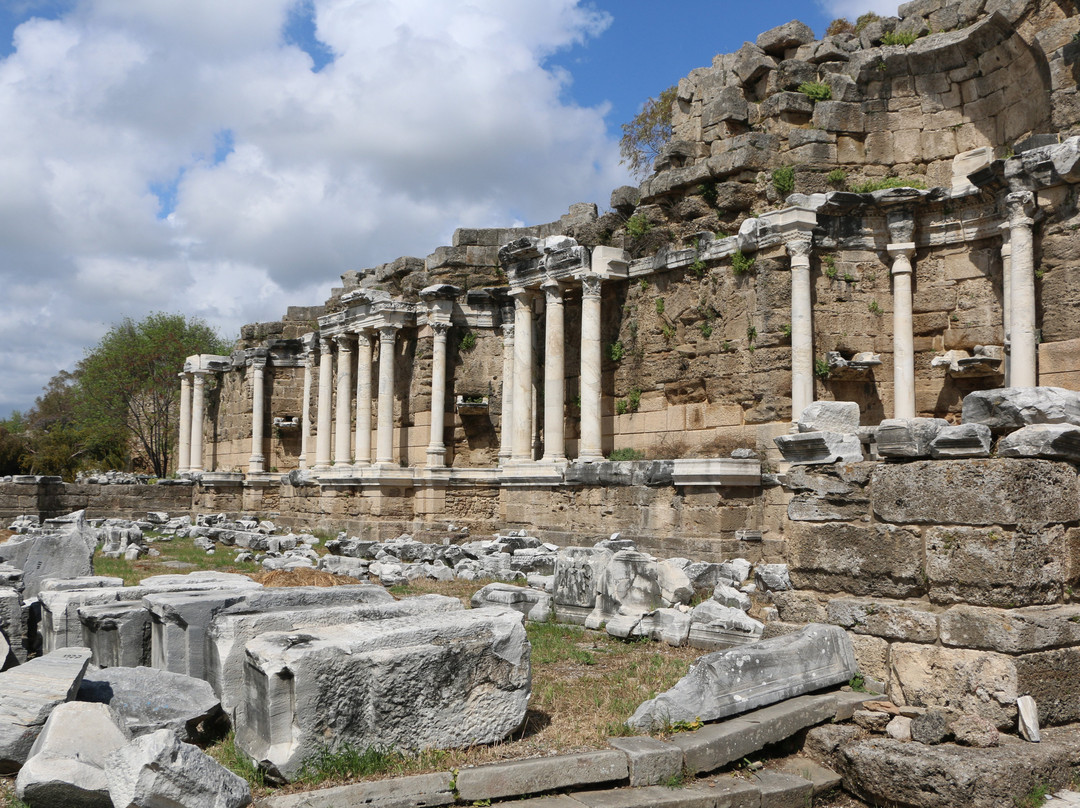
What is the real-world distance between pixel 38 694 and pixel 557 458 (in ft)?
43.3

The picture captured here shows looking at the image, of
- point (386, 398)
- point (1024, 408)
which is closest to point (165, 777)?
point (1024, 408)

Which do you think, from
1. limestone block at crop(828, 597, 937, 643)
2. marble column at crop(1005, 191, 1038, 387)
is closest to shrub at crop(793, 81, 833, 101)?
marble column at crop(1005, 191, 1038, 387)

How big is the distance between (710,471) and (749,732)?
344 inches

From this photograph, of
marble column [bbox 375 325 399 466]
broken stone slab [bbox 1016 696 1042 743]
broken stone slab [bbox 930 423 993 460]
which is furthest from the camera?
marble column [bbox 375 325 399 466]

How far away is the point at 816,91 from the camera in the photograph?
1642 centimetres

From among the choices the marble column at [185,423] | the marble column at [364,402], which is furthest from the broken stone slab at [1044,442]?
the marble column at [185,423]

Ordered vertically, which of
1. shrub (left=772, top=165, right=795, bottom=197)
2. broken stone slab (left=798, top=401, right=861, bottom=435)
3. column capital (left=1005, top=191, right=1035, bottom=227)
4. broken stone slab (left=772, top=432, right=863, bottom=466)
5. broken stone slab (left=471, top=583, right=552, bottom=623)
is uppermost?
shrub (left=772, top=165, right=795, bottom=197)

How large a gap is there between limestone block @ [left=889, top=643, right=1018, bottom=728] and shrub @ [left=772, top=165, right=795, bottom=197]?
1121 centimetres

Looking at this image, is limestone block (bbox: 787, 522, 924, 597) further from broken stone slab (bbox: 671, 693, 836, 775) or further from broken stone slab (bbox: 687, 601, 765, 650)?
broken stone slab (bbox: 687, 601, 765, 650)

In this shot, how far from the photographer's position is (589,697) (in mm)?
6617

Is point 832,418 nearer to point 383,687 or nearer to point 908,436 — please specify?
point 908,436

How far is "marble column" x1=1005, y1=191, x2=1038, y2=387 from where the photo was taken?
1314 centimetres

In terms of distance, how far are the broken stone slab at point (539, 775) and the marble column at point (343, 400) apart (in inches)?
749

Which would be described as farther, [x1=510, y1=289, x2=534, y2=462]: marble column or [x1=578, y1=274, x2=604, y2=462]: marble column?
[x1=510, y1=289, x2=534, y2=462]: marble column
